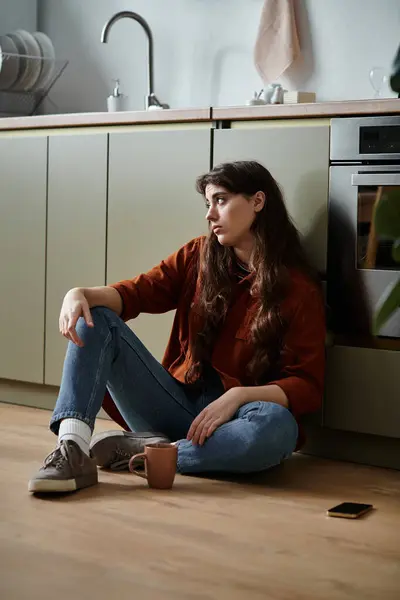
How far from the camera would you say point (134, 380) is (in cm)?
280

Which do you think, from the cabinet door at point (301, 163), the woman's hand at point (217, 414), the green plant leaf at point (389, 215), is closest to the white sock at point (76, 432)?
the woman's hand at point (217, 414)

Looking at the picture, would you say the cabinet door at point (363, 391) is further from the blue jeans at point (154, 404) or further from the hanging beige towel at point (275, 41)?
the hanging beige towel at point (275, 41)

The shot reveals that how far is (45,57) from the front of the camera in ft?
13.7

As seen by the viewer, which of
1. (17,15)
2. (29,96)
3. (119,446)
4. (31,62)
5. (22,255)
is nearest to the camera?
(119,446)

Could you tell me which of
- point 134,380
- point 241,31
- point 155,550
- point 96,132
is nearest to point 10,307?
point 96,132

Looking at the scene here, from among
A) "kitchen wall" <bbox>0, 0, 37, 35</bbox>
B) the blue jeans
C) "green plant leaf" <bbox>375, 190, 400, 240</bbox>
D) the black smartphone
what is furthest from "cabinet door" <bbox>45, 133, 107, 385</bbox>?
"green plant leaf" <bbox>375, 190, 400, 240</bbox>

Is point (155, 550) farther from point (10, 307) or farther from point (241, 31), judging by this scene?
point (241, 31)

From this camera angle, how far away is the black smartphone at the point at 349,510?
2.39 meters

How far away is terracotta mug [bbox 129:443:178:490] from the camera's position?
255 centimetres

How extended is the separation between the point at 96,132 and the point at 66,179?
22 centimetres

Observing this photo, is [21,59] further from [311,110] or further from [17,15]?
[311,110]

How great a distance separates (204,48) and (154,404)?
5.71 ft

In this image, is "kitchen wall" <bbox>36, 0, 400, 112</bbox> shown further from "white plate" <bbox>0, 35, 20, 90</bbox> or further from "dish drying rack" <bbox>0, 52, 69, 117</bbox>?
"white plate" <bbox>0, 35, 20, 90</bbox>

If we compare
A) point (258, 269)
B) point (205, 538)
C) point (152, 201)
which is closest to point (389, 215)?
point (205, 538)
